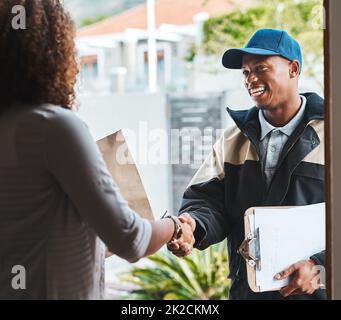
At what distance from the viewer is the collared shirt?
2.60m

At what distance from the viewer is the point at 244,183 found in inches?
103

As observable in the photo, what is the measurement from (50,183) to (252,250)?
85 cm

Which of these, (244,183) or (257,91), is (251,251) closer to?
(244,183)

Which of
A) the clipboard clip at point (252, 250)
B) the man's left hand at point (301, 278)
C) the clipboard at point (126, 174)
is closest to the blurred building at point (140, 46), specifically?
the clipboard at point (126, 174)

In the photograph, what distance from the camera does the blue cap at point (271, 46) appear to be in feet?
8.45

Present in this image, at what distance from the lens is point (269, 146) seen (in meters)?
2.61

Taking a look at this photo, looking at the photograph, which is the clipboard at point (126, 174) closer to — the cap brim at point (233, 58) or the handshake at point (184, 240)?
the handshake at point (184, 240)

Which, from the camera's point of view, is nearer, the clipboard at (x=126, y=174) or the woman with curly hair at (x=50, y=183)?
the woman with curly hair at (x=50, y=183)

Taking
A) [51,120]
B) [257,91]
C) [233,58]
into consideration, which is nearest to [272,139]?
[257,91]

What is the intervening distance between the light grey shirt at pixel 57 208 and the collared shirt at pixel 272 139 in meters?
0.53

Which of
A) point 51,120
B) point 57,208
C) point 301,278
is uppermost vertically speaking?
point 51,120
